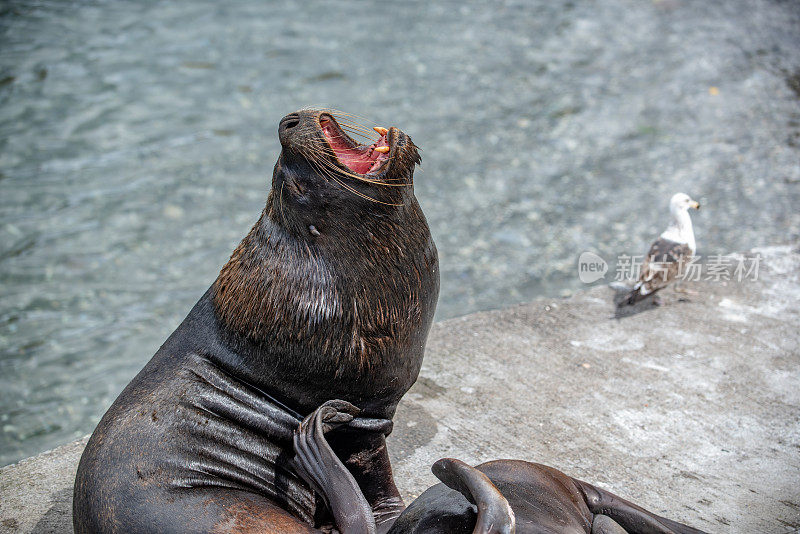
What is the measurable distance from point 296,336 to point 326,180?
1.63 feet

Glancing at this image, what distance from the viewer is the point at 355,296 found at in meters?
2.45

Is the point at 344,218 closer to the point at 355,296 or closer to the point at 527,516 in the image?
the point at 355,296

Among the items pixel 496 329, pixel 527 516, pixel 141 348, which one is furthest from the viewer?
pixel 141 348

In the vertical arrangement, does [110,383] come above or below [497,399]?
below

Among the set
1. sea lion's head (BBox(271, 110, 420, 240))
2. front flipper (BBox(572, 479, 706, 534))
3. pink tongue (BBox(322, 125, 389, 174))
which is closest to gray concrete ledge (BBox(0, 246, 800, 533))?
front flipper (BBox(572, 479, 706, 534))

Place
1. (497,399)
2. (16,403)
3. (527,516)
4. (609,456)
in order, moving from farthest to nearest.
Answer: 1. (16,403)
2. (497,399)
3. (609,456)
4. (527,516)

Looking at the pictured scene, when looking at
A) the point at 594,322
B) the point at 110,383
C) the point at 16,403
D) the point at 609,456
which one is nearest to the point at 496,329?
the point at 594,322

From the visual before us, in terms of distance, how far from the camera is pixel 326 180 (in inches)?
95.4

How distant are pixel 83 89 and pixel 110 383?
15.6 feet

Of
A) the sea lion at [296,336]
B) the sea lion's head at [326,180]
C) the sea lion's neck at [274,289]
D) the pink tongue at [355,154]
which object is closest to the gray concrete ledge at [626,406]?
the sea lion at [296,336]

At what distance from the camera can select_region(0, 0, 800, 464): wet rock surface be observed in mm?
6363

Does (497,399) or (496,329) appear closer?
(497,399)

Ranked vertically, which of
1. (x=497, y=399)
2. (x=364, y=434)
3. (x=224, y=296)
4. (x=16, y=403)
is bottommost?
(x=16, y=403)

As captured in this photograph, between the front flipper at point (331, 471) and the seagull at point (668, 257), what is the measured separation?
2617 millimetres
